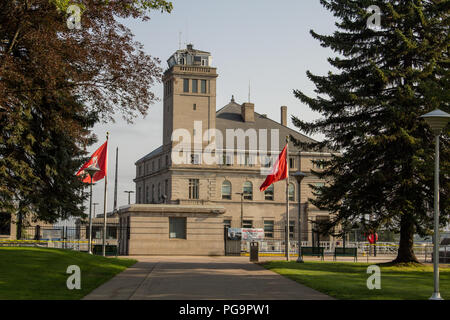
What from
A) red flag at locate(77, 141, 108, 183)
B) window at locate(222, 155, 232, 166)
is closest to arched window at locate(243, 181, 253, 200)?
window at locate(222, 155, 232, 166)

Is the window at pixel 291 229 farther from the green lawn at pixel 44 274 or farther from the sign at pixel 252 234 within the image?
the green lawn at pixel 44 274

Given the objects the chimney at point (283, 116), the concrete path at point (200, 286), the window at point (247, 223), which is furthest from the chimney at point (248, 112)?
the concrete path at point (200, 286)

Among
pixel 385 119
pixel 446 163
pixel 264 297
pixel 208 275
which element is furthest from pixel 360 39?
Result: pixel 264 297

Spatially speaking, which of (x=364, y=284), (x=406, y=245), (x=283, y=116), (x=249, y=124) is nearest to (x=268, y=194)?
(x=249, y=124)

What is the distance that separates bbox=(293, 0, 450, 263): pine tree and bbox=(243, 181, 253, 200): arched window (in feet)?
173

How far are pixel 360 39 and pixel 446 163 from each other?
8267 mm

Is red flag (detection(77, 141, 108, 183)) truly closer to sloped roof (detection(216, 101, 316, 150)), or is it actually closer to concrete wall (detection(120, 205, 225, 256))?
concrete wall (detection(120, 205, 225, 256))

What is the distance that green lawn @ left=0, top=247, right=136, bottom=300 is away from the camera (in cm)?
1456

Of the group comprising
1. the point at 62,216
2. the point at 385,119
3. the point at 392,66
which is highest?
the point at 392,66

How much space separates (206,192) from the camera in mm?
80875

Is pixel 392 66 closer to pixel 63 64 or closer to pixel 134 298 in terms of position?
pixel 63 64

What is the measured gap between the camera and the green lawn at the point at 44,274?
47.8 ft

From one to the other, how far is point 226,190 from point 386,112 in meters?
56.5

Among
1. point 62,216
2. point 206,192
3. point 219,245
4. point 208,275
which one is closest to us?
point 208,275
